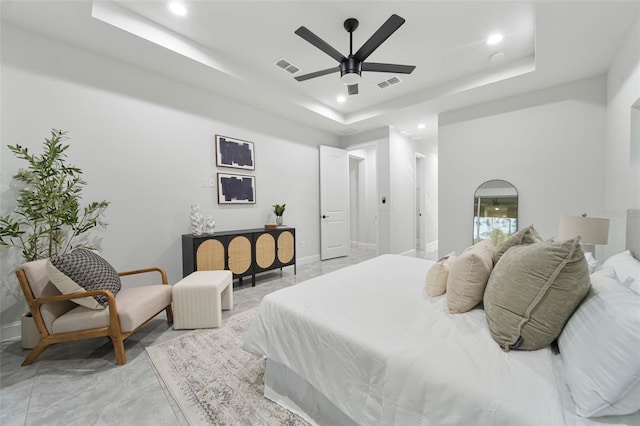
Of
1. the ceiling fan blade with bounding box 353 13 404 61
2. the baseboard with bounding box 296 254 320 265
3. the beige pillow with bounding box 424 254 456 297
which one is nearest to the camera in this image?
the beige pillow with bounding box 424 254 456 297

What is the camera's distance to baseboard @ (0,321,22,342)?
206cm

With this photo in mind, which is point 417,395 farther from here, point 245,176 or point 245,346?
point 245,176

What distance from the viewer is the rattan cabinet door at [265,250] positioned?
140 inches

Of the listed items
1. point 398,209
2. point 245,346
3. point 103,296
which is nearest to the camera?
point 245,346

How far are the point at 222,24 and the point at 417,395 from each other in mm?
3186


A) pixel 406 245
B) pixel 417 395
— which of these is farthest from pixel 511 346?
pixel 406 245

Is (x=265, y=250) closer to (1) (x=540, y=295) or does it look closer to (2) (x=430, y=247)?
(1) (x=540, y=295)

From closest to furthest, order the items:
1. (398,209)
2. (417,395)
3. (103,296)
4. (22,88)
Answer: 1. (417,395)
2. (103,296)
3. (22,88)
4. (398,209)

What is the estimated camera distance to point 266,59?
2.96 metres

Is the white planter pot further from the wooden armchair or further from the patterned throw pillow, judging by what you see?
the patterned throw pillow

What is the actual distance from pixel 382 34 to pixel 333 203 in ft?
11.1

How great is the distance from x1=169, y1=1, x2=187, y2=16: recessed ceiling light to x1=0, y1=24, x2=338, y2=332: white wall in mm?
Answer: 993

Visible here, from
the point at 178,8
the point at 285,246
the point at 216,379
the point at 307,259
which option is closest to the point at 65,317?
the point at 216,379

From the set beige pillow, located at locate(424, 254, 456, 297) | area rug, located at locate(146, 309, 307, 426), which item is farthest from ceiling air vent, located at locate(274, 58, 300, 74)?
area rug, located at locate(146, 309, 307, 426)
